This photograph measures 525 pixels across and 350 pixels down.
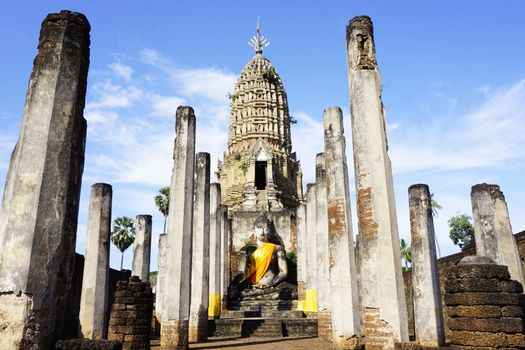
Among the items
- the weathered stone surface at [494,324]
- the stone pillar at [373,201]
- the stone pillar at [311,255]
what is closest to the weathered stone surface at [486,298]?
the weathered stone surface at [494,324]

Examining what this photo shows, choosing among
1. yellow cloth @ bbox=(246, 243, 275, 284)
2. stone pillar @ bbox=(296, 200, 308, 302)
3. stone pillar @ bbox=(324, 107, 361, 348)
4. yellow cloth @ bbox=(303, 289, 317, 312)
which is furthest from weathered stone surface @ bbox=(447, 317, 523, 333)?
yellow cloth @ bbox=(246, 243, 275, 284)

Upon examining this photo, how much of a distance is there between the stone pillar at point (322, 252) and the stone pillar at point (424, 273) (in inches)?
111

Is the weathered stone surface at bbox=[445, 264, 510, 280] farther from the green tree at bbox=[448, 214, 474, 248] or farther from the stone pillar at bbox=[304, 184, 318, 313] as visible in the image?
the green tree at bbox=[448, 214, 474, 248]

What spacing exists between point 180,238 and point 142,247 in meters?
6.13

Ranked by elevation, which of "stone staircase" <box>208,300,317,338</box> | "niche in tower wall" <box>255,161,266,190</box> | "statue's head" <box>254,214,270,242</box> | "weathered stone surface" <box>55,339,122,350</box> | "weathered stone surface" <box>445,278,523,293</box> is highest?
"niche in tower wall" <box>255,161,266,190</box>

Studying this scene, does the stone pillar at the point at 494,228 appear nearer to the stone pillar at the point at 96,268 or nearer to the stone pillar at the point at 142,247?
the stone pillar at the point at 96,268

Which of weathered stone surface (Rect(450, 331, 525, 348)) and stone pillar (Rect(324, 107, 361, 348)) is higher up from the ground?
stone pillar (Rect(324, 107, 361, 348))

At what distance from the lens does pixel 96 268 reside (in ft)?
37.3

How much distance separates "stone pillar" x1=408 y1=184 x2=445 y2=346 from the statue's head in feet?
47.2

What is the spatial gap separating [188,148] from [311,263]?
6.45 m

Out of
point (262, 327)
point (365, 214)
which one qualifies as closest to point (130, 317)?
point (365, 214)

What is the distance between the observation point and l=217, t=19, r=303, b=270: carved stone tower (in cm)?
3148

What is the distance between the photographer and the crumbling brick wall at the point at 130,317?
29.5 feet

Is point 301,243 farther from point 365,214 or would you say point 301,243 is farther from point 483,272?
point 483,272
